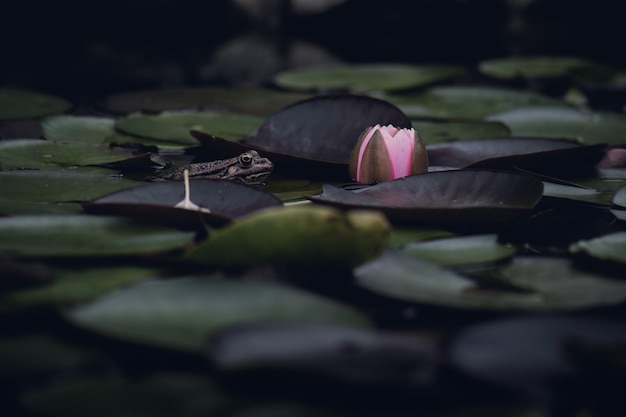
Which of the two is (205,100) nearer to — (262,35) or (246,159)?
(246,159)

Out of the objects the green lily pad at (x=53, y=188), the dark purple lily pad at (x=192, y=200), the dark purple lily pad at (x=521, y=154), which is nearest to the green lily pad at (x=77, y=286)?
the dark purple lily pad at (x=192, y=200)

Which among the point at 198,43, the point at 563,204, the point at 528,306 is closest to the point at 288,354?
the point at 528,306

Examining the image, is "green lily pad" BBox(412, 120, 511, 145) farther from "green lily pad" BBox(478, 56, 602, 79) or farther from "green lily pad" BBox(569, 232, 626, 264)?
"green lily pad" BBox(478, 56, 602, 79)

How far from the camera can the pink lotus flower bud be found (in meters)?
1.54

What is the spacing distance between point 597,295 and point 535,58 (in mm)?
2560

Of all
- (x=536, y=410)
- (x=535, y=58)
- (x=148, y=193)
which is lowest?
(x=536, y=410)

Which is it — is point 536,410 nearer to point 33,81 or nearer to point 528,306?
point 528,306

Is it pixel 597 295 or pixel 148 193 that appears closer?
pixel 597 295

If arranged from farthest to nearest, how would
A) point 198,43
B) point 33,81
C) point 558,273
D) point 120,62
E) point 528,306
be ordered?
point 198,43
point 120,62
point 33,81
point 558,273
point 528,306

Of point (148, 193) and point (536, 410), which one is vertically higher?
point (148, 193)

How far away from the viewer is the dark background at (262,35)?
3082 millimetres

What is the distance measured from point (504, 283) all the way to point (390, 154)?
1.65 feet

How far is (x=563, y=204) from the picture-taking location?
4.99 feet

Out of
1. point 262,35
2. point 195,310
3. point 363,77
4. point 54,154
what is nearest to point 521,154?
point 195,310
